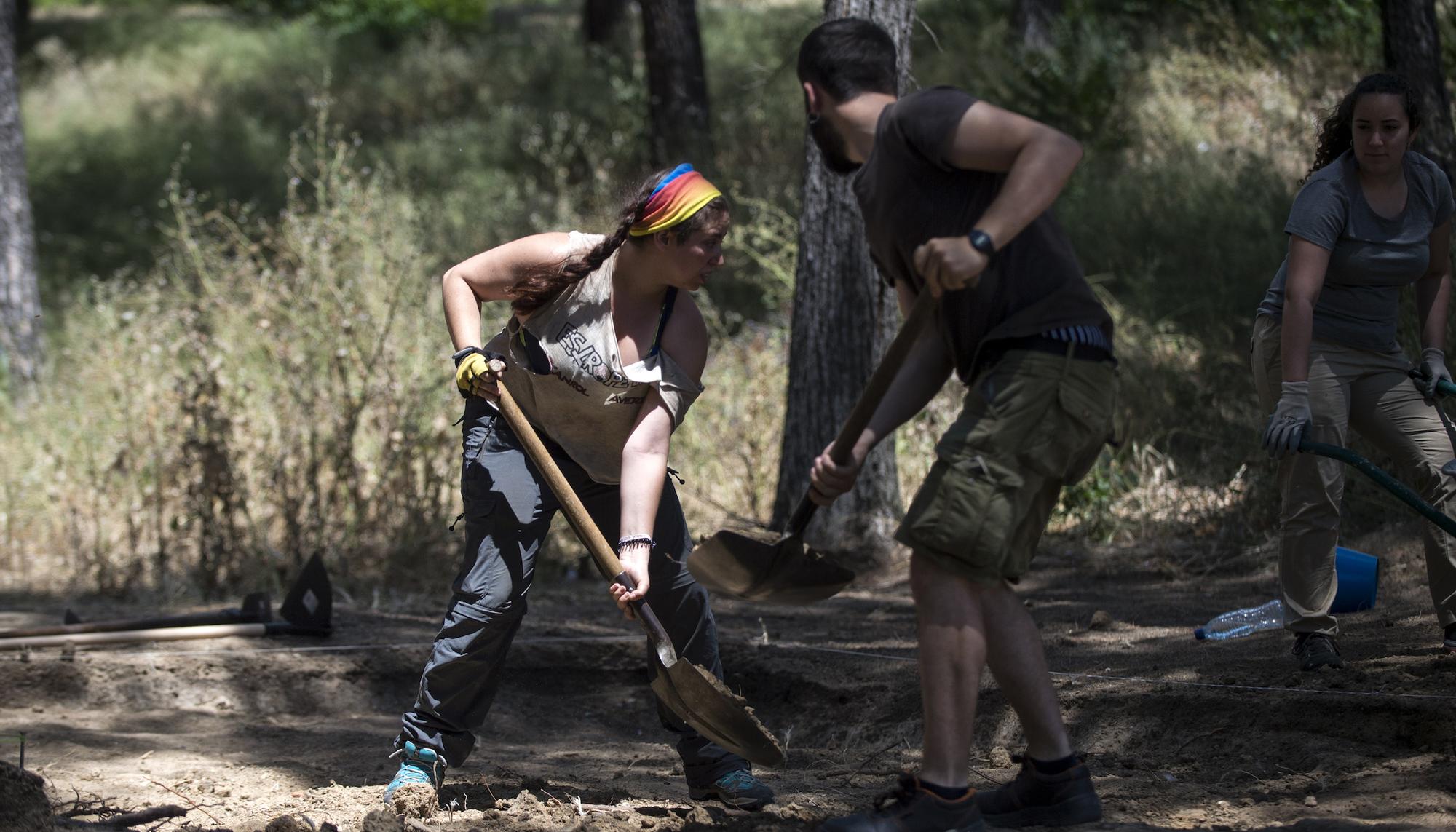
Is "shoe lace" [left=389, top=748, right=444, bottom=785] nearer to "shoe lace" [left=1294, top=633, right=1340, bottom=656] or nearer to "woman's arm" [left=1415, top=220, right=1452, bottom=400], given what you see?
"shoe lace" [left=1294, top=633, right=1340, bottom=656]

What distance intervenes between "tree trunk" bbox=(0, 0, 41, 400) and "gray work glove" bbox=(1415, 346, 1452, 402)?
29.8ft

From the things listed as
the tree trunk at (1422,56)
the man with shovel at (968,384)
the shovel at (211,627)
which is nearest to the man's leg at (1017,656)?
the man with shovel at (968,384)

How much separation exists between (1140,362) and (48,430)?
6.78 meters

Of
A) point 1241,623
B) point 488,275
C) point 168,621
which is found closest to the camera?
point 488,275

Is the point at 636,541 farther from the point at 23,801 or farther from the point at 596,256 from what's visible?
the point at 23,801

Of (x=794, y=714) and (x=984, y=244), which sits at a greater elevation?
(x=984, y=244)

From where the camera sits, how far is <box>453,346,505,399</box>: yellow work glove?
137 inches

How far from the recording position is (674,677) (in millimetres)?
3412

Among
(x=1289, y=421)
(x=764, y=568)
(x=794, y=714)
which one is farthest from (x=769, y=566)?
(x=794, y=714)

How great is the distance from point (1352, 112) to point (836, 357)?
305cm

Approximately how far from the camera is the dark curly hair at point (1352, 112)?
400 centimetres

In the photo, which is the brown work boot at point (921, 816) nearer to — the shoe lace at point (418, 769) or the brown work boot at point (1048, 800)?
the brown work boot at point (1048, 800)

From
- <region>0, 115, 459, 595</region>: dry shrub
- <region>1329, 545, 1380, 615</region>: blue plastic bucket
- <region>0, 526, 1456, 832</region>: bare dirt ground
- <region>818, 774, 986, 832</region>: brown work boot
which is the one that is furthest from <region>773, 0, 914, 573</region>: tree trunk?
<region>818, 774, 986, 832</region>: brown work boot

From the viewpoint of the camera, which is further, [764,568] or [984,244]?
[764,568]
